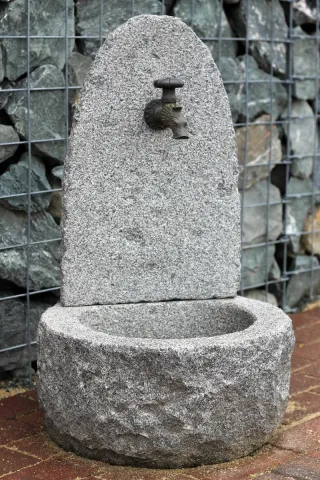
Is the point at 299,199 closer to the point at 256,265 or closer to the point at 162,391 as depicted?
the point at 256,265

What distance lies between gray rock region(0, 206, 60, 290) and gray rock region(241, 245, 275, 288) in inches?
46.1

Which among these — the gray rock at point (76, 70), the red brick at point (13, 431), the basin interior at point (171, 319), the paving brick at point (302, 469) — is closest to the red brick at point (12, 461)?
the red brick at point (13, 431)

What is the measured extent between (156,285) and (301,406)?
2.54 feet

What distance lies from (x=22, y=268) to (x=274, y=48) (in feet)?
6.00

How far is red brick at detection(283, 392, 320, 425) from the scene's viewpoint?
11.1ft

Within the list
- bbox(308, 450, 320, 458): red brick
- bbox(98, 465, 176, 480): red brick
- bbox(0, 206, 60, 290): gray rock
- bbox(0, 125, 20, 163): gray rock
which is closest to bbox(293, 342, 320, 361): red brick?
bbox(308, 450, 320, 458): red brick

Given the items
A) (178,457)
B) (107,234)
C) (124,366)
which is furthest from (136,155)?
(178,457)

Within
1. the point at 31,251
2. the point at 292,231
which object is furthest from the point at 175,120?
the point at 292,231

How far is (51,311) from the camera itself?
3.11 metres

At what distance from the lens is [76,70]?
12.4ft

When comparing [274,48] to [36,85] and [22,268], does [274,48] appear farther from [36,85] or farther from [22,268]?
[22,268]

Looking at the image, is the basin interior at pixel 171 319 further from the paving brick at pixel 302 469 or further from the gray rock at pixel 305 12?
the gray rock at pixel 305 12

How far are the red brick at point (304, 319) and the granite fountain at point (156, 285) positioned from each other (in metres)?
1.39

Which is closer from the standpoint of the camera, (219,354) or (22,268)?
(219,354)
